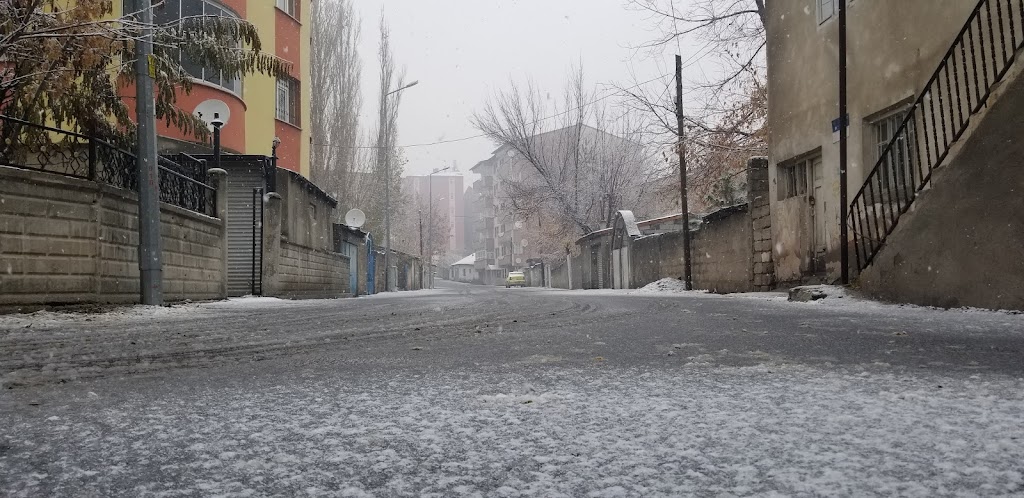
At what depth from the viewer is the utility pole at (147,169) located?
343 inches

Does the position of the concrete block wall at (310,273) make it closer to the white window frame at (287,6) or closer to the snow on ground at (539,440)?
the white window frame at (287,6)

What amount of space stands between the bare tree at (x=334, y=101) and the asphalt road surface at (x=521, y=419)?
85.4 feet

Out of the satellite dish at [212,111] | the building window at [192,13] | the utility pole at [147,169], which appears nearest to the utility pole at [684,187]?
the satellite dish at [212,111]

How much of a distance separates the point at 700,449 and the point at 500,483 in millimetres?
485

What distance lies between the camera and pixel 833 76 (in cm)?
1070

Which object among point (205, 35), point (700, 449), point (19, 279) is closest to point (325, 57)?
point (205, 35)

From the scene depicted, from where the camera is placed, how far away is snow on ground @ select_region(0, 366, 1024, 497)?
1.20 meters

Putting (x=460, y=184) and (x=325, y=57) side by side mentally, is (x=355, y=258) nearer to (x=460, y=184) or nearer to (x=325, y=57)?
(x=325, y=57)

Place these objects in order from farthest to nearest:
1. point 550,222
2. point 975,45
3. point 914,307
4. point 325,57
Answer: point 550,222
point 325,57
point 975,45
point 914,307

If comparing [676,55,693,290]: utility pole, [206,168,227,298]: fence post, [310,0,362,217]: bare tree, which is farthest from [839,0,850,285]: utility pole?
[310,0,362,217]: bare tree

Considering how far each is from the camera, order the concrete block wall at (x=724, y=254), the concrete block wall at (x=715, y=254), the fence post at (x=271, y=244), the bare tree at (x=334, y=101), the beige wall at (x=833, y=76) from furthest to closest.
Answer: the bare tree at (x=334, y=101) → the fence post at (x=271, y=244) → the concrete block wall at (x=715, y=254) → the concrete block wall at (x=724, y=254) → the beige wall at (x=833, y=76)

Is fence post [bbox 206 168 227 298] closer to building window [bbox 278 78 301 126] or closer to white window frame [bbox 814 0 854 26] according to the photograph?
building window [bbox 278 78 301 126]

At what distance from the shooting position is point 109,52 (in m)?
8.38

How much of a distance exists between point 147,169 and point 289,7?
36.7 feet
